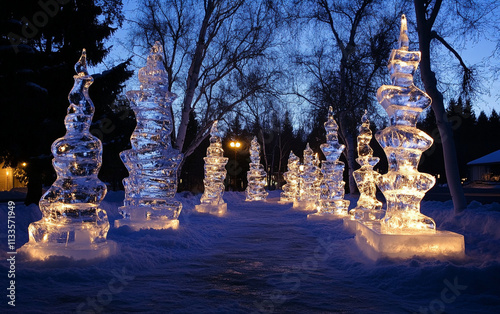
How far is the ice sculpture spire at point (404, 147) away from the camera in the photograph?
18.7 ft

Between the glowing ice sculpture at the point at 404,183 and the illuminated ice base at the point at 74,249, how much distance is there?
3.81 m

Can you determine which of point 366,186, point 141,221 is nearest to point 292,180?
point 366,186

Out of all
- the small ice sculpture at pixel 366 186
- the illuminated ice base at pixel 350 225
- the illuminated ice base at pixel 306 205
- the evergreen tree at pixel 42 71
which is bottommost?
the illuminated ice base at pixel 350 225

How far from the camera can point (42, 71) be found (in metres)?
14.0

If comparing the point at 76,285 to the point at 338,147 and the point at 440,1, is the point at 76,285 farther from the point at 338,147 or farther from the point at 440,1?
the point at 440,1

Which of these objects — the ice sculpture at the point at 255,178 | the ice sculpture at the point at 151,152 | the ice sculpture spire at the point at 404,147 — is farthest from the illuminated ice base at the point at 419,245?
the ice sculpture at the point at 255,178

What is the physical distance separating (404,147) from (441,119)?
5.91 metres

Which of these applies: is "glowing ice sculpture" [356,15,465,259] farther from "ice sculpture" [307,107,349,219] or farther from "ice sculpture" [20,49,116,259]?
"ice sculpture" [307,107,349,219]

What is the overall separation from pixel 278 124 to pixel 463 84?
27627 millimetres

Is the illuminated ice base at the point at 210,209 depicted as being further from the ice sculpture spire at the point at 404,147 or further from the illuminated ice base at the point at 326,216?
the ice sculpture spire at the point at 404,147

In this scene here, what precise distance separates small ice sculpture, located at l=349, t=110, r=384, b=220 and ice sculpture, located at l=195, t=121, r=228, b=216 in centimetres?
551

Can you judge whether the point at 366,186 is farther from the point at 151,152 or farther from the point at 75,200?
the point at 75,200

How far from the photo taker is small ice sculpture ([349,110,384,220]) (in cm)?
930

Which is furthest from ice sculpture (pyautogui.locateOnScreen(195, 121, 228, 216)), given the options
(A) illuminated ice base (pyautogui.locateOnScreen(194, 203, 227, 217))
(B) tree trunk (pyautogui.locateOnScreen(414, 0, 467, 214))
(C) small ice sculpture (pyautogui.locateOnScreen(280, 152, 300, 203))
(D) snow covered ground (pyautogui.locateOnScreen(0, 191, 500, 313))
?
(B) tree trunk (pyautogui.locateOnScreen(414, 0, 467, 214))
